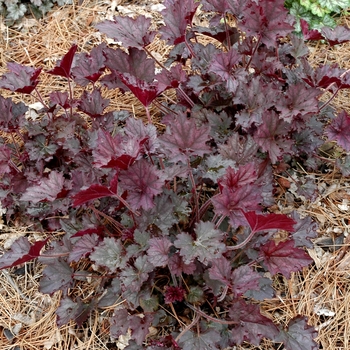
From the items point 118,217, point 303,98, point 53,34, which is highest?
point 303,98

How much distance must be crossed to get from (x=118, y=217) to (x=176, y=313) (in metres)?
0.50

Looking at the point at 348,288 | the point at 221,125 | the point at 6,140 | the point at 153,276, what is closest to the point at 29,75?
the point at 6,140

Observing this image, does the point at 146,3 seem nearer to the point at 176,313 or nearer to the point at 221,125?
the point at 221,125

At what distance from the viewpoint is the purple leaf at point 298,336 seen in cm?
176

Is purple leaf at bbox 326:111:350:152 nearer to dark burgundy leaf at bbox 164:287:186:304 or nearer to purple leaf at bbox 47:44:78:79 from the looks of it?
dark burgundy leaf at bbox 164:287:186:304

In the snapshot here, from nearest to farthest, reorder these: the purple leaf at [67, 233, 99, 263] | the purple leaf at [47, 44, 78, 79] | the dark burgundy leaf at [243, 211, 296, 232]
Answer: the dark burgundy leaf at [243, 211, 296, 232] → the purple leaf at [67, 233, 99, 263] → the purple leaf at [47, 44, 78, 79]

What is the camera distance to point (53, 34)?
3.10 meters

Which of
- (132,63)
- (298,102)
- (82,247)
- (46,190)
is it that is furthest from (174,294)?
(132,63)

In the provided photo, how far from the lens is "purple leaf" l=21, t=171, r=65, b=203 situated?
1.76 metres

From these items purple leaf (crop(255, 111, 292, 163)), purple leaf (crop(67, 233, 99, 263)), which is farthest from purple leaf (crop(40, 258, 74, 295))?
purple leaf (crop(255, 111, 292, 163))

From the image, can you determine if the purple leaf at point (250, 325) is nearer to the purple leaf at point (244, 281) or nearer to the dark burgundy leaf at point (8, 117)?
the purple leaf at point (244, 281)

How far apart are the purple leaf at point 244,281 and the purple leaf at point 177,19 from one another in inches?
42.1

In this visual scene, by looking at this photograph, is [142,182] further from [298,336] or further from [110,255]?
[298,336]

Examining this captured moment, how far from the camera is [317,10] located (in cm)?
302
